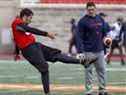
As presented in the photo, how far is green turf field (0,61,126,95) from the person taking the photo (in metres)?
18.1

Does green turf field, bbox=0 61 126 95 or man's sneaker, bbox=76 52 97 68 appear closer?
man's sneaker, bbox=76 52 97 68

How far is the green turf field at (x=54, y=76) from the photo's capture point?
18.1 metres

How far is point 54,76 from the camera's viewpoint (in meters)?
23.4

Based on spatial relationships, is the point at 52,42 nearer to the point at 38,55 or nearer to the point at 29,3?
the point at 29,3

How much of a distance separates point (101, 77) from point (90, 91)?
41 cm

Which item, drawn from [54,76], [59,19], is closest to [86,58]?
[54,76]

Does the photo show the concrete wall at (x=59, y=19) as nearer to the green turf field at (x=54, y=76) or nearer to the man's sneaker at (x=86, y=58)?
the green turf field at (x=54, y=76)

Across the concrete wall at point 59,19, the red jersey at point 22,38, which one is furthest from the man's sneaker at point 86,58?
the concrete wall at point 59,19

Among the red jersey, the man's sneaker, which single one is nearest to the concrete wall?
the man's sneaker

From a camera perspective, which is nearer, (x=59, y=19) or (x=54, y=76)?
(x=54, y=76)

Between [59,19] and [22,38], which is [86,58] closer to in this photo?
[22,38]

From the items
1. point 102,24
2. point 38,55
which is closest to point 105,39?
point 102,24

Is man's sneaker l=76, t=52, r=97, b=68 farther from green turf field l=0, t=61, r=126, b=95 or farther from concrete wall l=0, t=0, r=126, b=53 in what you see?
concrete wall l=0, t=0, r=126, b=53

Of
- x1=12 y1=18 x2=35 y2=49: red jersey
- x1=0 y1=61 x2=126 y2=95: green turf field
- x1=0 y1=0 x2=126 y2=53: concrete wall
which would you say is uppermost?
x1=12 y1=18 x2=35 y2=49: red jersey
